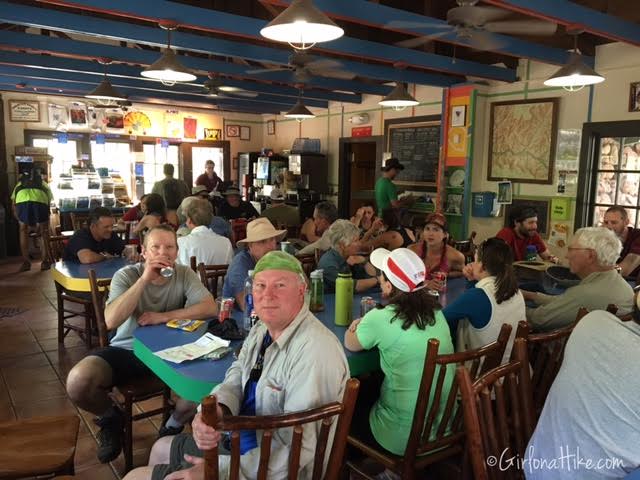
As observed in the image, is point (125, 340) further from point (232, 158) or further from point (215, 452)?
point (232, 158)

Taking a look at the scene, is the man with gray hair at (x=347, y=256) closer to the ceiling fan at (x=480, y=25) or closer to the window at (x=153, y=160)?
the ceiling fan at (x=480, y=25)

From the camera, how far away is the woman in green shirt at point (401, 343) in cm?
210

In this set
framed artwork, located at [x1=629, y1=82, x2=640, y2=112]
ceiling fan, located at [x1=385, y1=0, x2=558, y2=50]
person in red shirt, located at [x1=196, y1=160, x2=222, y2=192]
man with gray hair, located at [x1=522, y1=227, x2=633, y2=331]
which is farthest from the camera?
person in red shirt, located at [x1=196, y1=160, x2=222, y2=192]

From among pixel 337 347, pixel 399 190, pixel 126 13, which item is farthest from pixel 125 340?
pixel 399 190

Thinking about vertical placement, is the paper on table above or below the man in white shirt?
below

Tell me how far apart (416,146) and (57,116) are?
22.0 ft

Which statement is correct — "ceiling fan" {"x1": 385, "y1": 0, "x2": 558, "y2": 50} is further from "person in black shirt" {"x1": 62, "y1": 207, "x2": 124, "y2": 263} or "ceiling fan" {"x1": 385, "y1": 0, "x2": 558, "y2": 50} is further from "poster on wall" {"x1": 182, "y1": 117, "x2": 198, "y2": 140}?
"poster on wall" {"x1": 182, "y1": 117, "x2": 198, "y2": 140}

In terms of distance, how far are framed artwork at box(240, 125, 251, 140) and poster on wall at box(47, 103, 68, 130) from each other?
3760 millimetres

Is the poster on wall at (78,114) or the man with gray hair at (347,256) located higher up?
the poster on wall at (78,114)

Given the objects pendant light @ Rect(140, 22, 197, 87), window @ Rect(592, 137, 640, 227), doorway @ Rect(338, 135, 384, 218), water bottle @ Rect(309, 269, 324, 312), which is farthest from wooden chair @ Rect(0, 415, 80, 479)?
doorway @ Rect(338, 135, 384, 218)

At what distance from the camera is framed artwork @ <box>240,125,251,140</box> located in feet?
39.7

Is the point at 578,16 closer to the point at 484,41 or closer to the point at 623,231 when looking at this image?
the point at 484,41

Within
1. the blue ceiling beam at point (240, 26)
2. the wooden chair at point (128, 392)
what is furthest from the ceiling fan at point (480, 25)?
the wooden chair at point (128, 392)

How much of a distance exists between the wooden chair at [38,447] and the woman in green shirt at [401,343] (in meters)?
1.21
